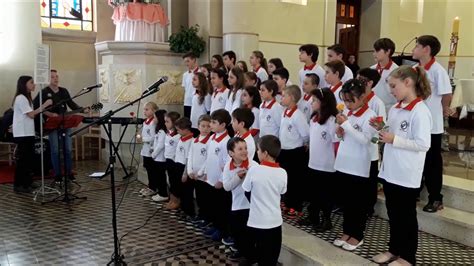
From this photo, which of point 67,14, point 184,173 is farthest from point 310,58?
point 67,14

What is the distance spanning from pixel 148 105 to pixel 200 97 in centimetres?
60

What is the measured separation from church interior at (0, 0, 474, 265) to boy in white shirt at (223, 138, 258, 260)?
0.51ft

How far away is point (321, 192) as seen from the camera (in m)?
3.47

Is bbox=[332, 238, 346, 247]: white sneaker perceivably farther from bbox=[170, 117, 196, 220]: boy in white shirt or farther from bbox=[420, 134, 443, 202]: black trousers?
bbox=[170, 117, 196, 220]: boy in white shirt

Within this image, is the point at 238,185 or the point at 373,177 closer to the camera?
the point at 238,185

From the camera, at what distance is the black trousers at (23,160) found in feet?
17.7

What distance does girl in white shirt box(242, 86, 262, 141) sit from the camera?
13.4 ft

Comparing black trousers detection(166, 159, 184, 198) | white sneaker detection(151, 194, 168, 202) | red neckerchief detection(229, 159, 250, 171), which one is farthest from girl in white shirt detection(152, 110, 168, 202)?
red neckerchief detection(229, 159, 250, 171)

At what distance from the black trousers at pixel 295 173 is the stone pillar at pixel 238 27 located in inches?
133

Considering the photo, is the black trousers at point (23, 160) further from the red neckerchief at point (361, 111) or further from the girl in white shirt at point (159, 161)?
the red neckerchief at point (361, 111)

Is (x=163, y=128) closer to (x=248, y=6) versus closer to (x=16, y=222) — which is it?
(x=16, y=222)

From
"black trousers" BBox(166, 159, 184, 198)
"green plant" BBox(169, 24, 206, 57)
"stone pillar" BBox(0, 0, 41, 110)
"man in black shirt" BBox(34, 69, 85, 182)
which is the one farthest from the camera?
"stone pillar" BBox(0, 0, 41, 110)

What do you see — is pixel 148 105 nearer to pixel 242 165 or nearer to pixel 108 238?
pixel 108 238

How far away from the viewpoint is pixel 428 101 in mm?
3414
